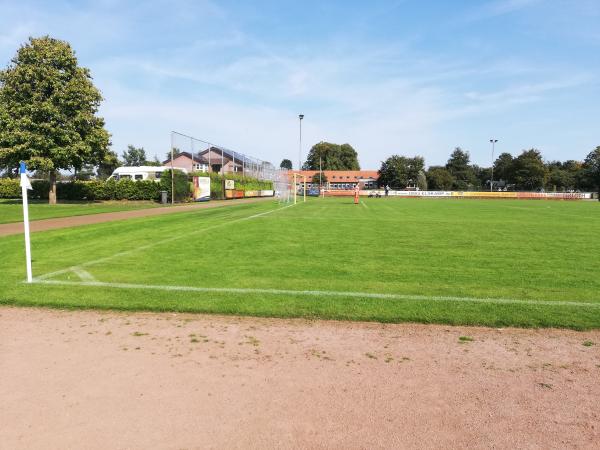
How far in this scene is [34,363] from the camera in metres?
4.00

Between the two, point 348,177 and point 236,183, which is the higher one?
point 348,177

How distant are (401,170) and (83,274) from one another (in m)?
104

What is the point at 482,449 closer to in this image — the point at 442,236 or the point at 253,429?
the point at 253,429

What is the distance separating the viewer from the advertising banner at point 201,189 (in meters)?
38.0

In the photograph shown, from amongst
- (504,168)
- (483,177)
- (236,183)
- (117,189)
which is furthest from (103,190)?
(483,177)

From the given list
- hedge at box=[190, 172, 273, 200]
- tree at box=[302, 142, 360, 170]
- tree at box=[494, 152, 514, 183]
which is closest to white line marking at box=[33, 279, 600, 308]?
hedge at box=[190, 172, 273, 200]

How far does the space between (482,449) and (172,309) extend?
410 centimetres

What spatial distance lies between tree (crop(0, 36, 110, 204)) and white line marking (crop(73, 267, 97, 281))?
27859mm

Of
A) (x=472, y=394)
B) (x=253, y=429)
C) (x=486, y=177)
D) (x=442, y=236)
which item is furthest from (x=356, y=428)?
(x=486, y=177)

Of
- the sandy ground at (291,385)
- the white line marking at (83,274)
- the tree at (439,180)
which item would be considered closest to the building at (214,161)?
the white line marking at (83,274)

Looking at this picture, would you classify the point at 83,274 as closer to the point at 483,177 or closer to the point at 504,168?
the point at 504,168

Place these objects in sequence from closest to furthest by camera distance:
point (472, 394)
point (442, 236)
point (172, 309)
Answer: point (472, 394) → point (172, 309) → point (442, 236)

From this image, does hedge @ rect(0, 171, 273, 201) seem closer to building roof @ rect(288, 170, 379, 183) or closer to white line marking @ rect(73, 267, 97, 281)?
white line marking @ rect(73, 267, 97, 281)

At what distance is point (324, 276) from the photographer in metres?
7.66
